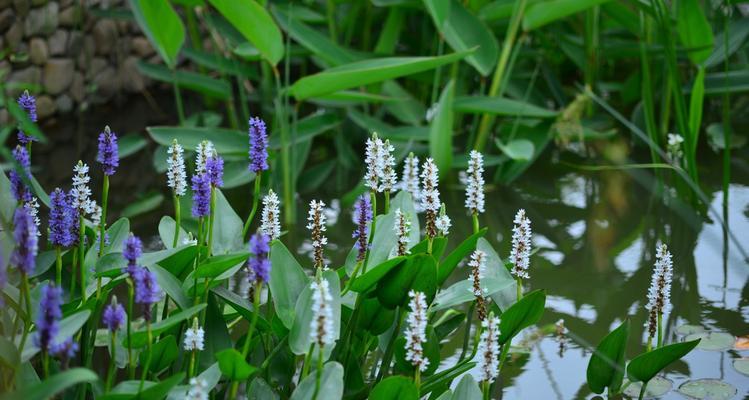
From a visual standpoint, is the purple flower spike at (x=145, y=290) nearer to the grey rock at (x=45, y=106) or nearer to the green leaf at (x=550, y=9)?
the green leaf at (x=550, y=9)

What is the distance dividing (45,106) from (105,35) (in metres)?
0.38

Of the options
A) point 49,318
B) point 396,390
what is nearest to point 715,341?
point 396,390

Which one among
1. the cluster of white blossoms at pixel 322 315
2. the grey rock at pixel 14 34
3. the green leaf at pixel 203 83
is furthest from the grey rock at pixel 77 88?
the cluster of white blossoms at pixel 322 315

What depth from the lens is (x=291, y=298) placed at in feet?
4.55

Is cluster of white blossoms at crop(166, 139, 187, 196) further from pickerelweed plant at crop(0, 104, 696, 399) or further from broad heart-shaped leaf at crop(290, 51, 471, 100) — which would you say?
broad heart-shaped leaf at crop(290, 51, 471, 100)

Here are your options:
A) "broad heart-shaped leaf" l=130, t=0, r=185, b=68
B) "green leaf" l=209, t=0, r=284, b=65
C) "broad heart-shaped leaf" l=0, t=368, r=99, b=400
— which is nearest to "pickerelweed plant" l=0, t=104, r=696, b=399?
"broad heart-shaped leaf" l=0, t=368, r=99, b=400

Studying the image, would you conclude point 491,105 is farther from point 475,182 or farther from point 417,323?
point 417,323

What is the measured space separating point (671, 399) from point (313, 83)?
3.30 ft

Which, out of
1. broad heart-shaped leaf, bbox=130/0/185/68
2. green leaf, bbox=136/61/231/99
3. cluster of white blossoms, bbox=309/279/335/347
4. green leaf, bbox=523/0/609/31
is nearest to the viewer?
cluster of white blossoms, bbox=309/279/335/347

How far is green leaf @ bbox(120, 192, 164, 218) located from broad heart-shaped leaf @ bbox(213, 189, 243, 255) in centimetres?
114

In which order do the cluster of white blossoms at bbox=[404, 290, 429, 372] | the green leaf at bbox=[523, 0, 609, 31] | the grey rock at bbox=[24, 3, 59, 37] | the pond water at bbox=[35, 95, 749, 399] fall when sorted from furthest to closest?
the grey rock at bbox=[24, 3, 59, 37], the green leaf at bbox=[523, 0, 609, 31], the pond water at bbox=[35, 95, 749, 399], the cluster of white blossoms at bbox=[404, 290, 429, 372]

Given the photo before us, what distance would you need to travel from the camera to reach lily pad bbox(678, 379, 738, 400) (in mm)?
1657

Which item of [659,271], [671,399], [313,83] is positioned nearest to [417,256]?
[659,271]

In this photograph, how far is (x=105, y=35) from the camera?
3699mm
